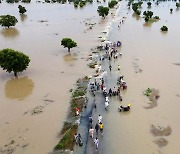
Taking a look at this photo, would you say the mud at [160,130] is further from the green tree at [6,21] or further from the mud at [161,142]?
the green tree at [6,21]

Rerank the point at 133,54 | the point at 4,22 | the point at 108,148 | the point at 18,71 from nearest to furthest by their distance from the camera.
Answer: the point at 108,148
the point at 18,71
the point at 133,54
the point at 4,22

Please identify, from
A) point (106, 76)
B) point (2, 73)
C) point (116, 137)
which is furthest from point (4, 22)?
point (116, 137)

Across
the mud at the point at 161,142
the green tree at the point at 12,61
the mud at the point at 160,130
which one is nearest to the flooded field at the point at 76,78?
the mud at the point at 161,142

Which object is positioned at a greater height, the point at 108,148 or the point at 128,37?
the point at 128,37

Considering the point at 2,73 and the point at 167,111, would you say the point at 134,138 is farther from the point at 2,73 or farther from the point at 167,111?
the point at 2,73

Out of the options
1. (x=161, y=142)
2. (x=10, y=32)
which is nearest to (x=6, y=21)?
(x=10, y=32)

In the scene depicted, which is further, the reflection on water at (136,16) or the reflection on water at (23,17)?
the reflection on water at (23,17)

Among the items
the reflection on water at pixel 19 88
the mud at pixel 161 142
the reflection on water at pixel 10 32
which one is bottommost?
the mud at pixel 161 142
